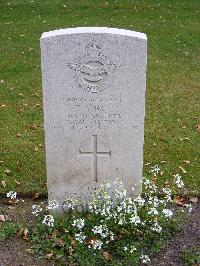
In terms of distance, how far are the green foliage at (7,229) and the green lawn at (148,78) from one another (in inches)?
33.6

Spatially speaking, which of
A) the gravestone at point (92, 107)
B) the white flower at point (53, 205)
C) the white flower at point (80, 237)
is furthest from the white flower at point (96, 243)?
the gravestone at point (92, 107)

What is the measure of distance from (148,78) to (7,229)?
18.6ft

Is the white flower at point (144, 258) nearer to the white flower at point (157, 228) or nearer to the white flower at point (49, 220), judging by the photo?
the white flower at point (157, 228)

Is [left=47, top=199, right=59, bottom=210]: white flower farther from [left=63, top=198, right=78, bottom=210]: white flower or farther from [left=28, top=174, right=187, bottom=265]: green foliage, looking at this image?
[left=63, top=198, right=78, bottom=210]: white flower

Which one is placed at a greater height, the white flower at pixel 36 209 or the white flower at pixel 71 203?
the white flower at pixel 71 203

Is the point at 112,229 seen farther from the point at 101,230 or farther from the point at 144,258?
the point at 144,258

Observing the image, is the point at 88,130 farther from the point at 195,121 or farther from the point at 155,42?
the point at 155,42

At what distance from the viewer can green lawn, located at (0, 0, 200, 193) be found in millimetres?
7117

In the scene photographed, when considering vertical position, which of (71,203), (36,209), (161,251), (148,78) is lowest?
(161,251)

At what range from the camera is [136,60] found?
498cm

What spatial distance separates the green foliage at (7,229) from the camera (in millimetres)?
5364

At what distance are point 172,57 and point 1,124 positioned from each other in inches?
198

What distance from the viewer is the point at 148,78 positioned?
406 inches

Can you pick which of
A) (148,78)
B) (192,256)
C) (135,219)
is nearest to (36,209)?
(135,219)
